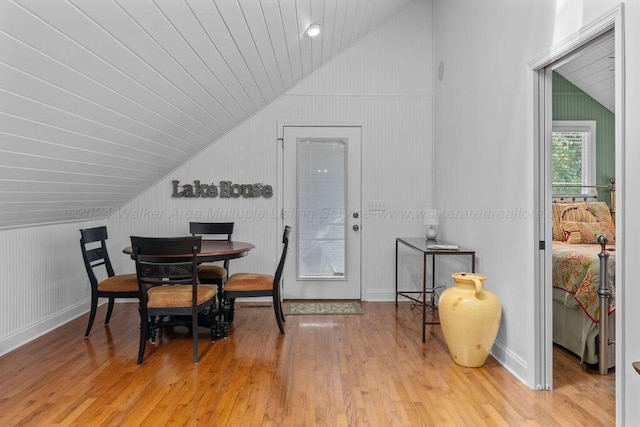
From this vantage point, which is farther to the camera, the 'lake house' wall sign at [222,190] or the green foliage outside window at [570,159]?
the 'lake house' wall sign at [222,190]

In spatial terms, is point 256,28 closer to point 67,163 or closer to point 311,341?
point 67,163

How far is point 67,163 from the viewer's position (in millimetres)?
2742

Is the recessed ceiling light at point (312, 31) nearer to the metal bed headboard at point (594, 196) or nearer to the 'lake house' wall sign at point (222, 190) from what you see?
the 'lake house' wall sign at point (222, 190)

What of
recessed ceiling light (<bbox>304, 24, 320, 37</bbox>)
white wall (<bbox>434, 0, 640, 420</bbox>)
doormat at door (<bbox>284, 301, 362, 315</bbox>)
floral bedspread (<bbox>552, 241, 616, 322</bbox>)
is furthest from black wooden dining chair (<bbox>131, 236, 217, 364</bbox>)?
floral bedspread (<bbox>552, 241, 616, 322</bbox>)

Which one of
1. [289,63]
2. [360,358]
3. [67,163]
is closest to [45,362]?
[67,163]

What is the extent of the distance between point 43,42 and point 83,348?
96.2 inches

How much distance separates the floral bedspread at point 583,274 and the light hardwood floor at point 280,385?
464 millimetres

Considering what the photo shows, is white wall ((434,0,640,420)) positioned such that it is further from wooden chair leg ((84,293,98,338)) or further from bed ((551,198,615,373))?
wooden chair leg ((84,293,98,338))

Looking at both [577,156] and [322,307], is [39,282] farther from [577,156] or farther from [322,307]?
[577,156]

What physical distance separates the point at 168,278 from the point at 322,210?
6.96ft

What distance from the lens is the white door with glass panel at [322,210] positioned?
4762 millimetres

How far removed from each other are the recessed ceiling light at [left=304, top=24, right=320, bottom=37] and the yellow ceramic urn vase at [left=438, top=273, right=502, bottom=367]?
92.4 inches

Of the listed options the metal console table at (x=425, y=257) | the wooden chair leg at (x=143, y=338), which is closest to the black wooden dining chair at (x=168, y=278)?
the wooden chair leg at (x=143, y=338)

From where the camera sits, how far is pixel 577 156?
141 inches
